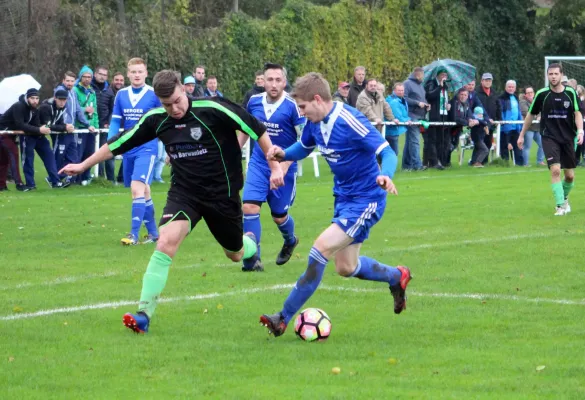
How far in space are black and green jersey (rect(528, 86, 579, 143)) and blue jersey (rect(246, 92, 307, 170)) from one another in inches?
208

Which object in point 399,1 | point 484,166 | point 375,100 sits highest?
point 399,1

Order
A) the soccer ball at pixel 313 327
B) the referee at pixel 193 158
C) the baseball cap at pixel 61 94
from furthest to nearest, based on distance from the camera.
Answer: the baseball cap at pixel 61 94, the referee at pixel 193 158, the soccer ball at pixel 313 327

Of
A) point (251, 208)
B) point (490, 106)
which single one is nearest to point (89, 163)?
point (251, 208)

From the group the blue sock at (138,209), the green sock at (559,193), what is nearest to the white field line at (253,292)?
the blue sock at (138,209)

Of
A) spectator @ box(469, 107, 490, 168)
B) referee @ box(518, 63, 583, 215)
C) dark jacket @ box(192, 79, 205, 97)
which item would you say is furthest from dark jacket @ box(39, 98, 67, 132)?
spectator @ box(469, 107, 490, 168)

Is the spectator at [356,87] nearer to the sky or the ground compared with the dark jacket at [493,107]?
nearer to the sky

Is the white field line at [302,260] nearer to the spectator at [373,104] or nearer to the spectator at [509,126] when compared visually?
the spectator at [373,104]

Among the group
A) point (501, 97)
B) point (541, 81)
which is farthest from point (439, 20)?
point (501, 97)

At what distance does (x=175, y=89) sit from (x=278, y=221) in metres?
3.65

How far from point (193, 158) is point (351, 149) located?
4.12ft

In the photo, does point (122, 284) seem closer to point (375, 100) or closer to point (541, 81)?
point (375, 100)

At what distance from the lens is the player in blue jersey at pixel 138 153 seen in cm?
1258

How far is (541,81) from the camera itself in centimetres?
5050

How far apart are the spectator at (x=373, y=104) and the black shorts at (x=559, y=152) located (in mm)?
7701
